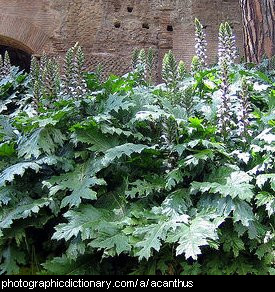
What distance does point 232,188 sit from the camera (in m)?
2.48

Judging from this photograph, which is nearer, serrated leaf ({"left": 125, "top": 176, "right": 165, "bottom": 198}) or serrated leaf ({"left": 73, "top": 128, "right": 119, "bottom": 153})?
serrated leaf ({"left": 125, "top": 176, "right": 165, "bottom": 198})

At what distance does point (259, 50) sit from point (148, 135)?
7.31ft

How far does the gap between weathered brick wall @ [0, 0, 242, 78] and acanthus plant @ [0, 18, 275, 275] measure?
336 centimetres

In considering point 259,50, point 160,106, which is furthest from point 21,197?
point 259,50

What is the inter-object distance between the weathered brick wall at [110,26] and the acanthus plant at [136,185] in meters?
3.36

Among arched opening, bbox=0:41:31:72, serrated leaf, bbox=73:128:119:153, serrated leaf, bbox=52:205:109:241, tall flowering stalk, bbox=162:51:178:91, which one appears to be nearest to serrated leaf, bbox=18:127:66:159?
serrated leaf, bbox=73:128:119:153

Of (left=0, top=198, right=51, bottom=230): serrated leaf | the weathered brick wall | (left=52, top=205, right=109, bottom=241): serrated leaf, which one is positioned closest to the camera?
(left=52, top=205, right=109, bottom=241): serrated leaf

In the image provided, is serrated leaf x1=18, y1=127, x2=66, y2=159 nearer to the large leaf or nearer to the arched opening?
the large leaf

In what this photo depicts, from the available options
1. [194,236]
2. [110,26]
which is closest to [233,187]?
[194,236]

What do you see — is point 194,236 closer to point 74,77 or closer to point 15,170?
point 15,170

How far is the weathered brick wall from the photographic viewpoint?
6613mm

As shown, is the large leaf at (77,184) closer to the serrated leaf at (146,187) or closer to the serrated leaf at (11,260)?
the serrated leaf at (146,187)

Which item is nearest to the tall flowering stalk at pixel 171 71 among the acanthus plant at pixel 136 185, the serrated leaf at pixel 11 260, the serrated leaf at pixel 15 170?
the acanthus plant at pixel 136 185

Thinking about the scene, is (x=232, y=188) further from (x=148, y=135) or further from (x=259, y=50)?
(x=259, y=50)
